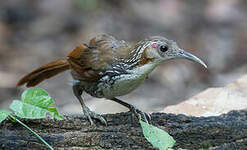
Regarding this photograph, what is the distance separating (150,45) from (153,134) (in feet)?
3.13

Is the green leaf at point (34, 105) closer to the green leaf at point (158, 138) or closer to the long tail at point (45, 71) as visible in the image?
the green leaf at point (158, 138)

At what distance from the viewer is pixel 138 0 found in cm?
1023

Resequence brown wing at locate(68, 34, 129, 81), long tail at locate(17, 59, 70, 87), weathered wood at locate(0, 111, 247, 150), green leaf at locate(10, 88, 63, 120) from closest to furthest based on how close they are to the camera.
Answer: green leaf at locate(10, 88, 63, 120), weathered wood at locate(0, 111, 247, 150), brown wing at locate(68, 34, 129, 81), long tail at locate(17, 59, 70, 87)

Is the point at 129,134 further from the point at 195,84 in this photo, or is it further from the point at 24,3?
the point at 24,3

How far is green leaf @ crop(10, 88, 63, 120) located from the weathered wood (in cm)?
26

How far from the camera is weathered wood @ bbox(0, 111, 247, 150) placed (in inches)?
129

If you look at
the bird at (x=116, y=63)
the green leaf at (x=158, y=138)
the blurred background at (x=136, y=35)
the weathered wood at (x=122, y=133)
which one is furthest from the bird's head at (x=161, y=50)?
the blurred background at (x=136, y=35)

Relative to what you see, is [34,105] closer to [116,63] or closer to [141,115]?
[116,63]

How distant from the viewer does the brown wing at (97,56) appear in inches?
158

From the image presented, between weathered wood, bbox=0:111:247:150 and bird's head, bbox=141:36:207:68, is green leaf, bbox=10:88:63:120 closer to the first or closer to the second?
weathered wood, bbox=0:111:247:150

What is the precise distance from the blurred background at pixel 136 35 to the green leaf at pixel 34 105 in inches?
154

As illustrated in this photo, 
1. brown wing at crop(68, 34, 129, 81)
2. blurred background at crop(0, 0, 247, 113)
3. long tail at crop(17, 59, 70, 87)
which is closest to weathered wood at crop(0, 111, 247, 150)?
brown wing at crop(68, 34, 129, 81)

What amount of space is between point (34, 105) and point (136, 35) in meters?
6.33

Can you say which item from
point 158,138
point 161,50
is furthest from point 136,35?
point 158,138
